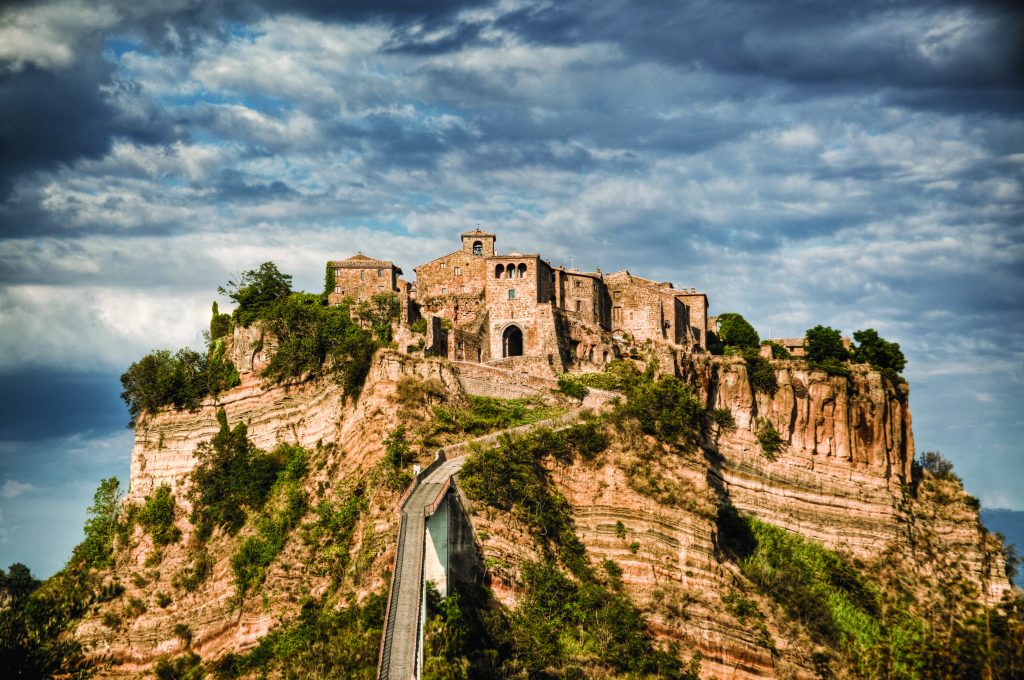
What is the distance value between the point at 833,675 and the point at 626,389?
61.3 ft

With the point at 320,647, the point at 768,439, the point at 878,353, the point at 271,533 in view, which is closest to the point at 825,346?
the point at 878,353

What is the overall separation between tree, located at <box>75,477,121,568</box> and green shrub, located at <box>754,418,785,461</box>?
137 feet

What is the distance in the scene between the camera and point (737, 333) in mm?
85750

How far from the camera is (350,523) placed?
53812mm

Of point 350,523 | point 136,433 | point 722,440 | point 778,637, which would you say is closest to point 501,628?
point 350,523

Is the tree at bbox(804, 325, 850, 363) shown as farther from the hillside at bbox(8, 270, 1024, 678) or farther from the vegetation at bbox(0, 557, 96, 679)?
the vegetation at bbox(0, 557, 96, 679)

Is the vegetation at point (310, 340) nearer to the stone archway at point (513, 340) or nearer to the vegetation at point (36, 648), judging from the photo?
the stone archway at point (513, 340)

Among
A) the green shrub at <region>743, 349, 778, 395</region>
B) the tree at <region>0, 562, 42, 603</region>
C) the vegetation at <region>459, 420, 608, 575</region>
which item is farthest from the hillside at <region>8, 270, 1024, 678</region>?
the tree at <region>0, 562, 42, 603</region>

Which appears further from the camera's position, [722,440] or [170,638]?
[722,440]

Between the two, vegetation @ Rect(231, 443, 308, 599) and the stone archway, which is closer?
vegetation @ Rect(231, 443, 308, 599)

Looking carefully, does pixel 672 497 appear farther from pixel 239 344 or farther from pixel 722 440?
pixel 239 344

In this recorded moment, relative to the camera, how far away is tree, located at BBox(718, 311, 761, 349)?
85125 millimetres

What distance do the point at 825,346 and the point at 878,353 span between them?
4.10 meters

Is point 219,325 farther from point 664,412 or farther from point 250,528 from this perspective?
point 664,412
